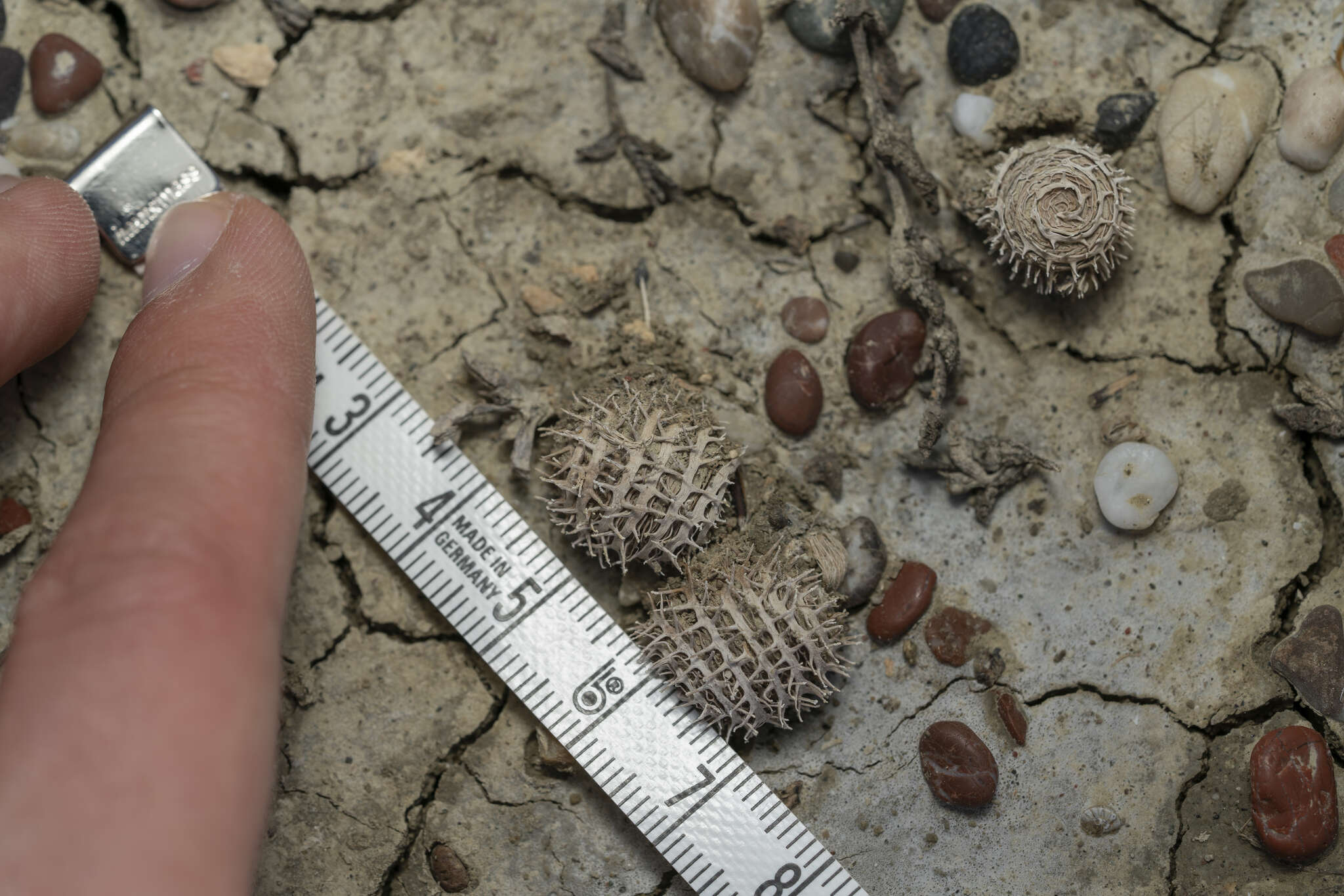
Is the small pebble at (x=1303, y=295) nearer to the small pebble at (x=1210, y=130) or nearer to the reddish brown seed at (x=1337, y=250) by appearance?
the reddish brown seed at (x=1337, y=250)

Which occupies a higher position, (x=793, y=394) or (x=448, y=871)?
(x=793, y=394)

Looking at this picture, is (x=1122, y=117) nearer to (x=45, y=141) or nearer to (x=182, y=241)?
(x=182, y=241)

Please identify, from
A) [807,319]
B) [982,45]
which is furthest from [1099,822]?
[982,45]

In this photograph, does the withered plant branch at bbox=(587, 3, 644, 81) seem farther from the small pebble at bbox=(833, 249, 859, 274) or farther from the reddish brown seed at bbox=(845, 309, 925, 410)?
the reddish brown seed at bbox=(845, 309, 925, 410)

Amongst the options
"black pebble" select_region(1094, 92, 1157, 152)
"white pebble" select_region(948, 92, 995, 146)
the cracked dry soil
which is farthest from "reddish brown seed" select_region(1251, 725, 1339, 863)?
"white pebble" select_region(948, 92, 995, 146)

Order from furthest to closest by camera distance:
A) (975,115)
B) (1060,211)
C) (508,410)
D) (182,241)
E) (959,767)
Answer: (975,115), (508,410), (959,767), (1060,211), (182,241)

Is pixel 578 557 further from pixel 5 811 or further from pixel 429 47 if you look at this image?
pixel 429 47

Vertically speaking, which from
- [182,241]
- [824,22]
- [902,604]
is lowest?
[902,604]
